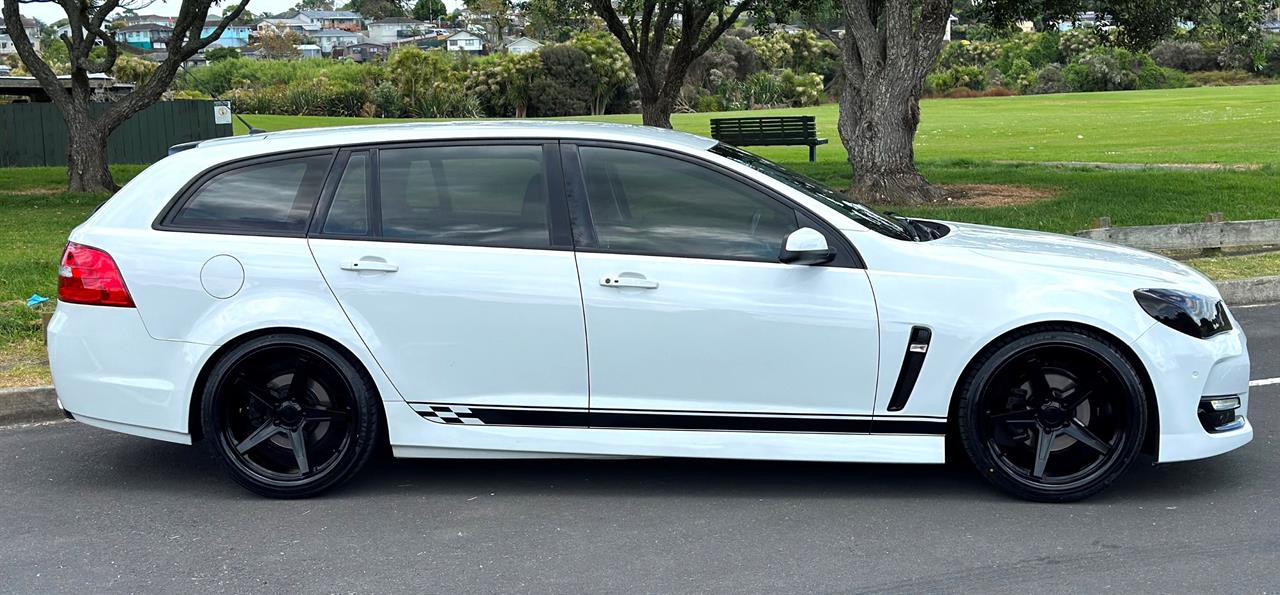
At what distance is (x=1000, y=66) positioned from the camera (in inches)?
2985

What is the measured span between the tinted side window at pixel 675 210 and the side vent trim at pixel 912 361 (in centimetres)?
64

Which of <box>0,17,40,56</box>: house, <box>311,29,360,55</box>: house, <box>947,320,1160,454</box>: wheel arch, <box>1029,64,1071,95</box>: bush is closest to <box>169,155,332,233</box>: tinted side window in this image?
<box>947,320,1160,454</box>: wheel arch

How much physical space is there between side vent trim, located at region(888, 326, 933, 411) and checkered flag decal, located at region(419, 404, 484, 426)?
171 cm

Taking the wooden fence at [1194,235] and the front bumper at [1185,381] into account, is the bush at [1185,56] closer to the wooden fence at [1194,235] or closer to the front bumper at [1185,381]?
the wooden fence at [1194,235]

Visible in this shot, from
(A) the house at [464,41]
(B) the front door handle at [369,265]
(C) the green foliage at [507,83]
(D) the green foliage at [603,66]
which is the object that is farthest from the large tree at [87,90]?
(A) the house at [464,41]

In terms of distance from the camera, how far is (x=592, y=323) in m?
5.20

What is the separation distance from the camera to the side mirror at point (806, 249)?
16.5 ft

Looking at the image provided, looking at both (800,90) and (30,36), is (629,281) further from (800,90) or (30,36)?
(30,36)

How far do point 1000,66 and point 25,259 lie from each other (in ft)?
231

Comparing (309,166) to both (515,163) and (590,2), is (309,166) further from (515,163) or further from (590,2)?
(590,2)

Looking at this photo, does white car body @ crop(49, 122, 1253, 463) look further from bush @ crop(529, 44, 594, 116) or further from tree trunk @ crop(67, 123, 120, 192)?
bush @ crop(529, 44, 594, 116)

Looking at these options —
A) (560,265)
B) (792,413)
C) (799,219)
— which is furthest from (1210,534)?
(560,265)

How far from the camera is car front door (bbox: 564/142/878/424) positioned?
5133mm

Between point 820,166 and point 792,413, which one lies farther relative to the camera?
point 820,166
